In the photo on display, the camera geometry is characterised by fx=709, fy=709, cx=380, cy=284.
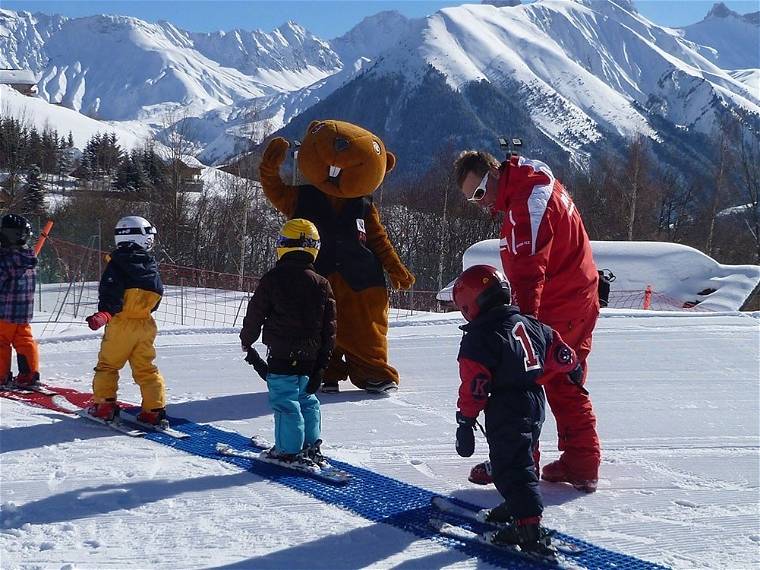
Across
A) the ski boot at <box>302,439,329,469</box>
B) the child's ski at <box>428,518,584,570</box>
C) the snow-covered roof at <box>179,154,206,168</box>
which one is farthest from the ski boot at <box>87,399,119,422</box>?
the snow-covered roof at <box>179,154,206,168</box>

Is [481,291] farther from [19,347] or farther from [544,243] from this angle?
[19,347]

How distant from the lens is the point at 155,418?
178 inches

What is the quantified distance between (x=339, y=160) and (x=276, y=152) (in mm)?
528

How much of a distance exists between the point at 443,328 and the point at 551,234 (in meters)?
5.35

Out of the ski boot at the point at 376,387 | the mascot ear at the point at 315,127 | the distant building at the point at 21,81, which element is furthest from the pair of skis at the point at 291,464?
the distant building at the point at 21,81

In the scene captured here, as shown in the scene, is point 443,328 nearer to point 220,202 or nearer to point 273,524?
point 273,524

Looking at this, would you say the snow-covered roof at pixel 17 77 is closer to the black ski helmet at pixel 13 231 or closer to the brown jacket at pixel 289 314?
the black ski helmet at pixel 13 231

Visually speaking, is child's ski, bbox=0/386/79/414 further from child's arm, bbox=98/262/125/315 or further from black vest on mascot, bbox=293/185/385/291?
black vest on mascot, bbox=293/185/385/291

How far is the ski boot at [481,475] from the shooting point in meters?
3.73

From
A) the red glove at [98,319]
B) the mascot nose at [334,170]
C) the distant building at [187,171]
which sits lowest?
the red glove at [98,319]

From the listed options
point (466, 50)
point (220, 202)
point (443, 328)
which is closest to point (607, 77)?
point (466, 50)

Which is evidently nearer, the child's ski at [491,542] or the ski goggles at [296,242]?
the child's ski at [491,542]

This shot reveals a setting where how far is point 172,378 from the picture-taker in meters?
6.14

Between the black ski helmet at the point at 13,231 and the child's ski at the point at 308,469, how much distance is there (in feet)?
8.11
